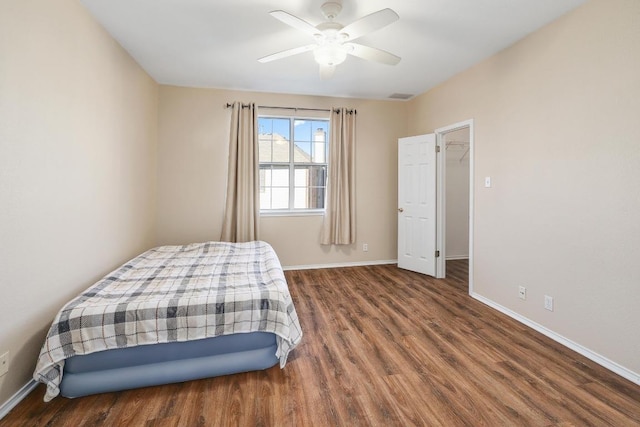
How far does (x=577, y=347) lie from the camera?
87.2 inches

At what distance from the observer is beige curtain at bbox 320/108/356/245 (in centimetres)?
437

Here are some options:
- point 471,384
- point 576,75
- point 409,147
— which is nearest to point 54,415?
point 471,384

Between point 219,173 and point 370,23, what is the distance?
2.90 metres

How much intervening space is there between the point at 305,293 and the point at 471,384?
198 cm

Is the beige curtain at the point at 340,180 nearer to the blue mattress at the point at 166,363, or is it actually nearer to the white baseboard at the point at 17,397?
the blue mattress at the point at 166,363

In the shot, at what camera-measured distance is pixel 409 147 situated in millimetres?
4301

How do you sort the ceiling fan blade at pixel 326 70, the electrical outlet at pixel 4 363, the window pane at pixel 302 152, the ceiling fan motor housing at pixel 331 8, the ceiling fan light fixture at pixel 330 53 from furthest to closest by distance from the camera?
the window pane at pixel 302 152 < the ceiling fan blade at pixel 326 70 < the ceiling fan light fixture at pixel 330 53 < the ceiling fan motor housing at pixel 331 8 < the electrical outlet at pixel 4 363

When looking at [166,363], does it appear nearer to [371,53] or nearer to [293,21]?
[293,21]

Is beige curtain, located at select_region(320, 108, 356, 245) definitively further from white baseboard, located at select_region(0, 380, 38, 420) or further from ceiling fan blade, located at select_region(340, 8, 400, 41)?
white baseboard, located at select_region(0, 380, 38, 420)

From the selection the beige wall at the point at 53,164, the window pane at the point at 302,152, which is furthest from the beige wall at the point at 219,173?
the beige wall at the point at 53,164

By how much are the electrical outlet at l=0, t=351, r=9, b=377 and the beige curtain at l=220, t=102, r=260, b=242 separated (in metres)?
2.50

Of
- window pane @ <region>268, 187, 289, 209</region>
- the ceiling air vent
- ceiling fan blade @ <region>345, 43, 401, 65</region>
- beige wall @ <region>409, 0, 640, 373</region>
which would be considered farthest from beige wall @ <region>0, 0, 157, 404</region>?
beige wall @ <region>409, 0, 640, 373</region>

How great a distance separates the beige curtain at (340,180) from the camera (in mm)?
4371

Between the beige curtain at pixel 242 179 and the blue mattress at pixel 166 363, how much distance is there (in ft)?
7.45
